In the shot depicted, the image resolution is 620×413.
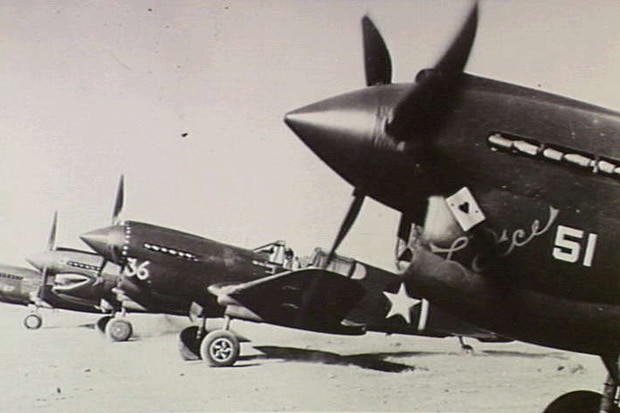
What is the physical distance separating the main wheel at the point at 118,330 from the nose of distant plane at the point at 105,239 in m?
0.21

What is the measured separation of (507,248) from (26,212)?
1.35m

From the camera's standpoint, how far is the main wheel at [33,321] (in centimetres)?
240

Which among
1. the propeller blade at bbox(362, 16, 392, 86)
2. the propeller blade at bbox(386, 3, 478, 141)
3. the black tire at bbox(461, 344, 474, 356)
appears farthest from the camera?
the black tire at bbox(461, 344, 474, 356)

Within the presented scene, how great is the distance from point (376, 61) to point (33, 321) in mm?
1231

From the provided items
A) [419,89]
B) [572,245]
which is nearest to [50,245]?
[419,89]

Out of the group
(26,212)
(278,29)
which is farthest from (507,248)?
(26,212)

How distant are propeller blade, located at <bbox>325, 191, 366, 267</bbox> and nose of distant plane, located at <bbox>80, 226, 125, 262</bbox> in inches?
23.9

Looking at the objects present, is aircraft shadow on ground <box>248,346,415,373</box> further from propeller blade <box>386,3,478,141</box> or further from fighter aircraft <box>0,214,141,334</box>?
propeller blade <box>386,3,478,141</box>

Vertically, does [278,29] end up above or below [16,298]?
above

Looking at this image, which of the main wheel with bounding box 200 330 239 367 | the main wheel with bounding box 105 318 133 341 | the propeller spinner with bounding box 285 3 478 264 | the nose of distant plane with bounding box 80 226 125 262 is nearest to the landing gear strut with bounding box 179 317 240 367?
the main wheel with bounding box 200 330 239 367

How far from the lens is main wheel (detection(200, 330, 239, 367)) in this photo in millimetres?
2412

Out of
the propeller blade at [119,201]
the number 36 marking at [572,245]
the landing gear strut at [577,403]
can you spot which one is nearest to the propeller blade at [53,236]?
the propeller blade at [119,201]

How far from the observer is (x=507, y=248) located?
88.5 inches

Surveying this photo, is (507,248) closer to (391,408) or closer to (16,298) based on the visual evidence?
(391,408)
